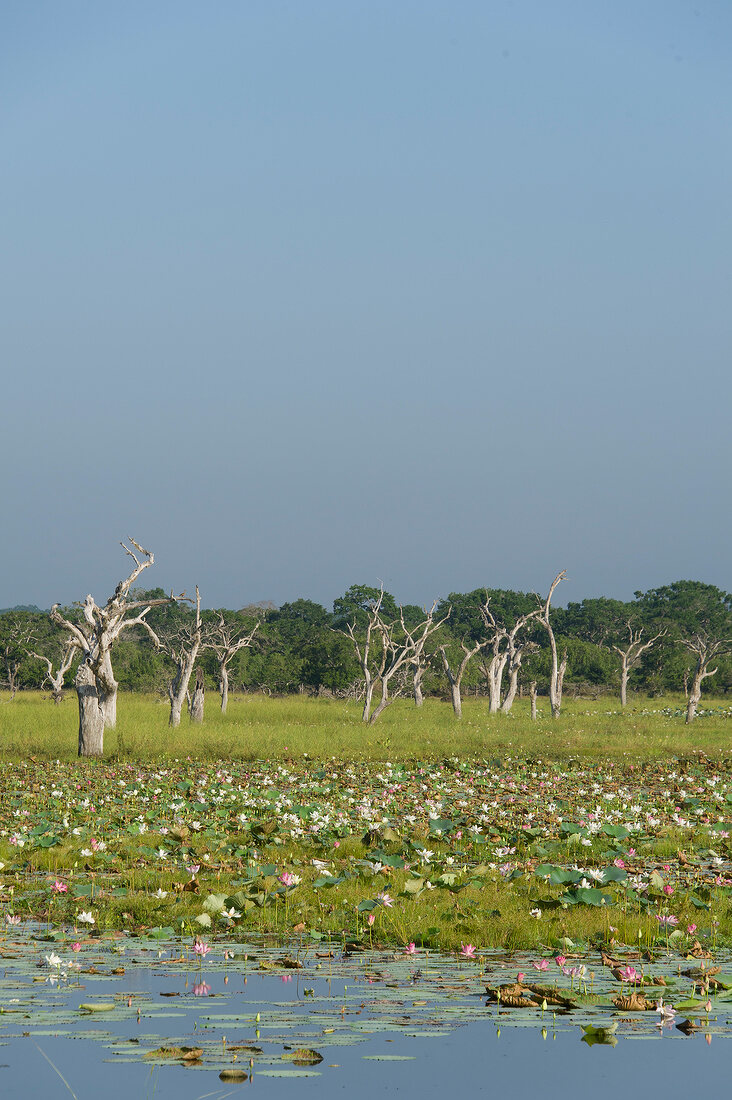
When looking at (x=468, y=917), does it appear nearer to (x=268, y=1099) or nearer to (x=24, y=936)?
(x=24, y=936)

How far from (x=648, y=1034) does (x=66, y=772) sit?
58.8 feet

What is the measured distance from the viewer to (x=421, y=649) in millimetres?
55250

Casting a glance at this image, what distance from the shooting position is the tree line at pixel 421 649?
55000 mm

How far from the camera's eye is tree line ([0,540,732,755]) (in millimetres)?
55000

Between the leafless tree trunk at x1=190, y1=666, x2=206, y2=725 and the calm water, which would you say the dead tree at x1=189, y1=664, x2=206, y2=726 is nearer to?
the leafless tree trunk at x1=190, y1=666, x2=206, y2=725

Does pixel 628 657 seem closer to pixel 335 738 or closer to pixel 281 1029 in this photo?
pixel 335 738

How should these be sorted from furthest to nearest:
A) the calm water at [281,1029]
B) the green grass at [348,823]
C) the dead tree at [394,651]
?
the dead tree at [394,651] → the green grass at [348,823] → the calm water at [281,1029]

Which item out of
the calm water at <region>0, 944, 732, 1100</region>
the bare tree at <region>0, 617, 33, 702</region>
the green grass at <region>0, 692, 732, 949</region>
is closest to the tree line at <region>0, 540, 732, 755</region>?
the bare tree at <region>0, 617, 33, 702</region>

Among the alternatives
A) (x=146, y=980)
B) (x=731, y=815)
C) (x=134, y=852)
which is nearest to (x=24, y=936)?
(x=146, y=980)

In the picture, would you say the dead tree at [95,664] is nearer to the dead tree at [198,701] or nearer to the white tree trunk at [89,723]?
the white tree trunk at [89,723]

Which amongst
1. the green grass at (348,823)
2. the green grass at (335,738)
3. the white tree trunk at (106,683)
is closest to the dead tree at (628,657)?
the green grass at (335,738)

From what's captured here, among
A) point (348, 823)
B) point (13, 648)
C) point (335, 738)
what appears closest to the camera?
point (348, 823)

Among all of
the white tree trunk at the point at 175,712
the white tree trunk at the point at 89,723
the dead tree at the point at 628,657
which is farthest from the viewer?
the dead tree at the point at 628,657

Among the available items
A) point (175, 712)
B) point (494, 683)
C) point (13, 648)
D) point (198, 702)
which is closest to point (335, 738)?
point (175, 712)
